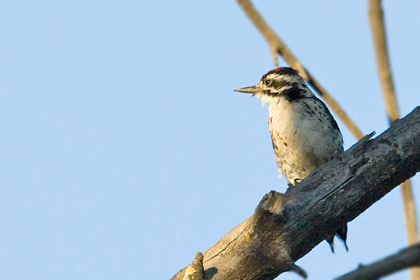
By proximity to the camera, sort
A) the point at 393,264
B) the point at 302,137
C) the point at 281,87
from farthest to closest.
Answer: the point at 281,87
the point at 302,137
the point at 393,264

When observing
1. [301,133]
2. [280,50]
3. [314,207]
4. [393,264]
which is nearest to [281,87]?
[301,133]

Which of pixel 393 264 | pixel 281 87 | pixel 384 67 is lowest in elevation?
pixel 393 264

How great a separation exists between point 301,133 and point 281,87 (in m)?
0.82

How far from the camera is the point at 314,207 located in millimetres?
4176

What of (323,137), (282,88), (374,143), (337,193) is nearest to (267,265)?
(337,193)

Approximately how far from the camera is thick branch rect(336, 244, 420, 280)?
1356 millimetres

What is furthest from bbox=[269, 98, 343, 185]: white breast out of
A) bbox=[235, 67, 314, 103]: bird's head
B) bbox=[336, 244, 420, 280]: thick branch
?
bbox=[336, 244, 420, 280]: thick branch

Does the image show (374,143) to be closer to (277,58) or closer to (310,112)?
(277,58)

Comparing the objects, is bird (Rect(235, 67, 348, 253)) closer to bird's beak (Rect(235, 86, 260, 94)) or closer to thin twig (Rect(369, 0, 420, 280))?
bird's beak (Rect(235, 86, 260, 94))

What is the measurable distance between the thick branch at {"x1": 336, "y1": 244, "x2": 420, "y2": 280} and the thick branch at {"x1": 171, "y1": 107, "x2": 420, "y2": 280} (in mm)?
2695

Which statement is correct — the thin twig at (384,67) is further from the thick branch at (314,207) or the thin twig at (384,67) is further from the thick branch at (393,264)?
the thick branch at (393,264)

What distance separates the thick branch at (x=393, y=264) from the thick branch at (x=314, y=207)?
8.84 feet

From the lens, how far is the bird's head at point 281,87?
6.56 m

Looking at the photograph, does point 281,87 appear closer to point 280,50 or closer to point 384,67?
point 280,50
